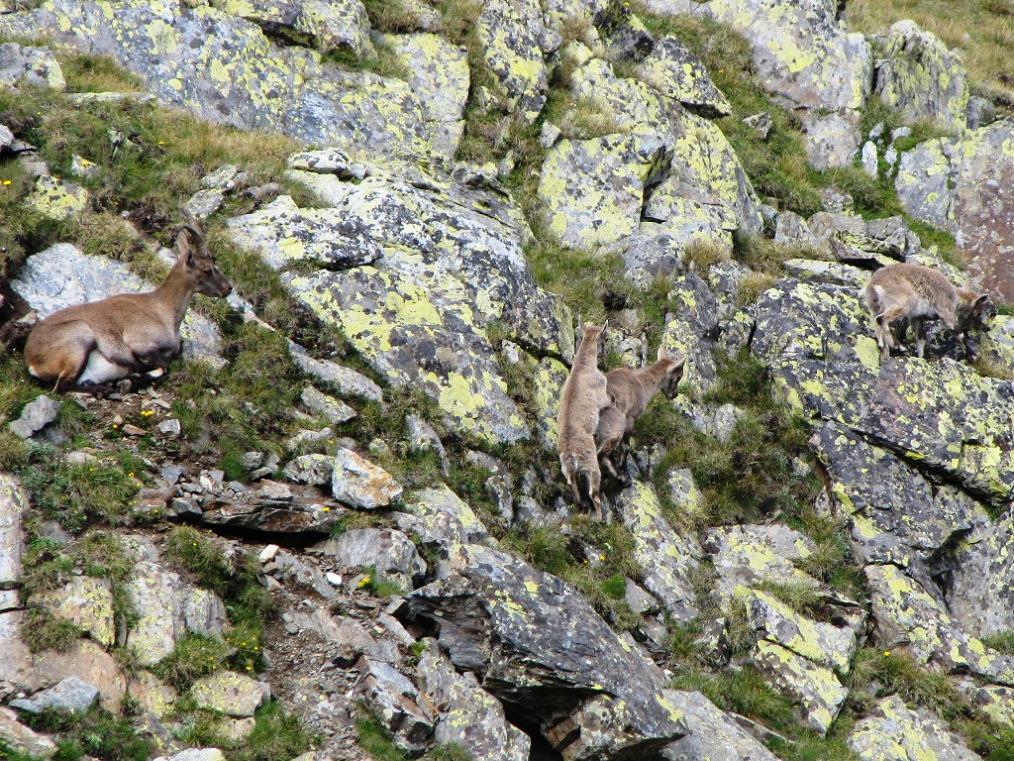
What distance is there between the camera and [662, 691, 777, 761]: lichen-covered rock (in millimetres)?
10453

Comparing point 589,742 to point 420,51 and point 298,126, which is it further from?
point 420,51

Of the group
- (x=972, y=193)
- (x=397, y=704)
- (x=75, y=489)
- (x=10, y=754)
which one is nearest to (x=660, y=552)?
(x=397, y=704)

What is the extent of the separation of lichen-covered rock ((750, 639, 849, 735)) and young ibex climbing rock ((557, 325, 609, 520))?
2997 mm

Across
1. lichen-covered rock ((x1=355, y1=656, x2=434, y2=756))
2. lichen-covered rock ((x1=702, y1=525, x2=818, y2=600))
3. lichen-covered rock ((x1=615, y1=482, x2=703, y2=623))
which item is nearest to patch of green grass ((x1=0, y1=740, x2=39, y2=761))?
lichen-covered rock ((x1=355, y1=656, x2=434, y2=756))

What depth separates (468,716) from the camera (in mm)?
9242

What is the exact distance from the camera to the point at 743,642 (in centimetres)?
1282

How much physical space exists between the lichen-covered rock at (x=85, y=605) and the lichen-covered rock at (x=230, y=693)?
939 mm

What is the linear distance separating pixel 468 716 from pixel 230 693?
7.63 feet

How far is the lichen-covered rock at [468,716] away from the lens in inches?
355

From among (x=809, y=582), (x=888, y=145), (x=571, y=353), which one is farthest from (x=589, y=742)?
(x=888, y=145)

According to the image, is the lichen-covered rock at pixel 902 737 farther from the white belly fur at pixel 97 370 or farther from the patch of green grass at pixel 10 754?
the white belly fur at pixel 97 370

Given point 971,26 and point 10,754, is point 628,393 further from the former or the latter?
point 971,26

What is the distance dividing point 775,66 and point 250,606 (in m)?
21.5

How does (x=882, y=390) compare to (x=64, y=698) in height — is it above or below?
above
